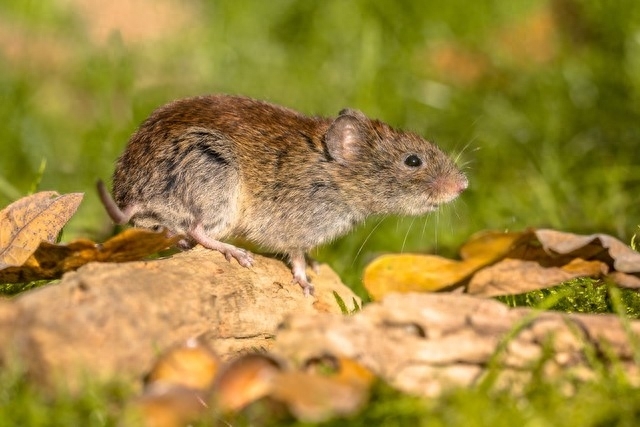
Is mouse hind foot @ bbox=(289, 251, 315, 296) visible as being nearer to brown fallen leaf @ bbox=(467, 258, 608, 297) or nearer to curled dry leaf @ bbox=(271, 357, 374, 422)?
brown fallen leaf @ bbox=(467, 258, 608, 297)

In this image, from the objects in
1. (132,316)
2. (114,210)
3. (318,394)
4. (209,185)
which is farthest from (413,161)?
(318,394)

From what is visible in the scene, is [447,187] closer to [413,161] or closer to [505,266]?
[413,161]

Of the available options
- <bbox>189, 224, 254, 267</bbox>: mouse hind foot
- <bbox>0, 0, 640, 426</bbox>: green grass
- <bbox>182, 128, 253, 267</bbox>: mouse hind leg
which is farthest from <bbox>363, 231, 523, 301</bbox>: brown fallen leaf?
<bbox>182, 128, 253, 267</bbox>: mouse hind leg

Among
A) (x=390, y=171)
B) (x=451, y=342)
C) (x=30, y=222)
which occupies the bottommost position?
(x=30, y=222)

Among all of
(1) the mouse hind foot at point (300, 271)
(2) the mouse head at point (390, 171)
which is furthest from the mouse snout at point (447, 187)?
(1) the mouse hind foot at point (300, 271)

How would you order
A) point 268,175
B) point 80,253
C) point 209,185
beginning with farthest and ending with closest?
point 268,175, point 209,185, point 80,253

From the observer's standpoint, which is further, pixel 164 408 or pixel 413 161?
pixel 413 161

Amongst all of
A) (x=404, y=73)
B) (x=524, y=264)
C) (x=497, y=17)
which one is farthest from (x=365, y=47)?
(x=524, y=264)
